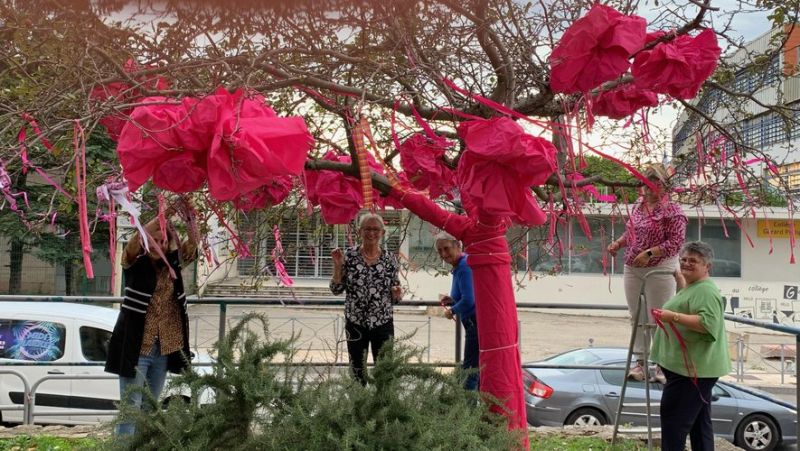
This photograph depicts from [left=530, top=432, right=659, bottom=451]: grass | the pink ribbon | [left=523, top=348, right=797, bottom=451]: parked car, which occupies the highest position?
the pink ribbon

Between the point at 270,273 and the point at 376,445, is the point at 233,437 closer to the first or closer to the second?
the point at 376,445

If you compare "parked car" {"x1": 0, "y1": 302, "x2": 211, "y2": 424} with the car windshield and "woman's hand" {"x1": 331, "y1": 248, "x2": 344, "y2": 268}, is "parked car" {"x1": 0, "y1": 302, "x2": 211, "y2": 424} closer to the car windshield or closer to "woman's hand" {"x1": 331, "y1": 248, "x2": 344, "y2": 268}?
"woman's hand" {"x1": 331, "y1": 248, "x2": 344, "y2": 268}

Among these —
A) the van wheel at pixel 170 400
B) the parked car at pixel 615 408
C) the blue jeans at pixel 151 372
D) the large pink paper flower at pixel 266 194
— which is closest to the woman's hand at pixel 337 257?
the large pink paper flower at pixel 266 194

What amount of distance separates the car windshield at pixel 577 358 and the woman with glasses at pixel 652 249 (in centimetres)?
249

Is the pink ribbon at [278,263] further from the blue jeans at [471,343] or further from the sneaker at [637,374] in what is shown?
the sneaker at [637,374]

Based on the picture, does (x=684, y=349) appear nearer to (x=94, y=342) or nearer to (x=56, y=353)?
(x=94, y=342)

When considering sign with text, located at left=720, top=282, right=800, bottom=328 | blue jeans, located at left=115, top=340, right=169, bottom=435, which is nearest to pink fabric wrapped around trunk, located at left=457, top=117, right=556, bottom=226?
blue jeans, located at left=115, top=340, right=169, bottom=435

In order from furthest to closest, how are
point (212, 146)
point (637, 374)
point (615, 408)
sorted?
1. point (615, 408)
2. point (637, 374)
3. point (212, 146)

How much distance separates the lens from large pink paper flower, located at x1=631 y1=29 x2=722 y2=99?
281 cm

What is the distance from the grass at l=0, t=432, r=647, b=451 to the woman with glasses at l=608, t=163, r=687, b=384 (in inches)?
19.7

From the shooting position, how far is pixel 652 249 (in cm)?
459

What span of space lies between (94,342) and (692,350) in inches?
228

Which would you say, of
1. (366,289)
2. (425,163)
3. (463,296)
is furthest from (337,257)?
(425,163)

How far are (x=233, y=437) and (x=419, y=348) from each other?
3.10 ft
